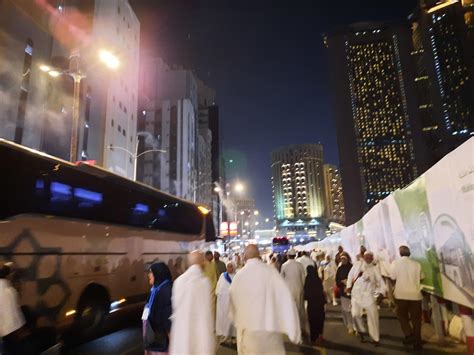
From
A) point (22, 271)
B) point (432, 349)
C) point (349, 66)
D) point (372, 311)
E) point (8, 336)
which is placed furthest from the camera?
point (349, 66)

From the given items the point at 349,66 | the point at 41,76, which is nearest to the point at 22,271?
the point at 41,76

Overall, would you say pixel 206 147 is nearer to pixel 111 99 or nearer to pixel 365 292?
pixel 111 99

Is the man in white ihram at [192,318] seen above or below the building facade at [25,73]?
below

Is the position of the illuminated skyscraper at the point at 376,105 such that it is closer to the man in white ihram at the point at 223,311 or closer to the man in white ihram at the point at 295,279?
the man in white ihram at the point at 295,279

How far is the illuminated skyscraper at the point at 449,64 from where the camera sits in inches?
4665

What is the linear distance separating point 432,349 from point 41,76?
3895 centimetres

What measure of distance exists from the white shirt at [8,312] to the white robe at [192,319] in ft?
8.54

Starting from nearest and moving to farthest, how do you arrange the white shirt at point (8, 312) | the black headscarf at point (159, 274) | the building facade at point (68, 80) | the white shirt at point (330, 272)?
the black headscarf at point (159, 274), the white shirt at point (8, 312), the white shirt at point (330, 272), the building facade at point (68, 80)

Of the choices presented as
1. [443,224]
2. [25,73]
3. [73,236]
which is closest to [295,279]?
[443,224]

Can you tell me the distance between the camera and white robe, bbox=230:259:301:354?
14.6 ft

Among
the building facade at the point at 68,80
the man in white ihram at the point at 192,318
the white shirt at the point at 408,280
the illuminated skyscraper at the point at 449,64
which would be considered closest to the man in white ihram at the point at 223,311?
the white shirt at the point at 408,280

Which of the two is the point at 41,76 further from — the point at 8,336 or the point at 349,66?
the point at 349,66

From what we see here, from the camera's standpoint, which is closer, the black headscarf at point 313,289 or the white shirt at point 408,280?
the white shirt at point 408,280

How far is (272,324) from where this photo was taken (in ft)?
14.5
